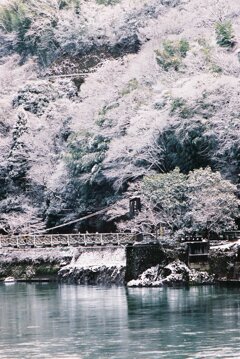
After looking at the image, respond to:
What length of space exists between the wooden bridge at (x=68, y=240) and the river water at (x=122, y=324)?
21.3 ft

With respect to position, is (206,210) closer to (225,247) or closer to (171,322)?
(225,247)

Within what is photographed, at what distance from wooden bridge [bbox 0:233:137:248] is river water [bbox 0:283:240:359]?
21.3ft

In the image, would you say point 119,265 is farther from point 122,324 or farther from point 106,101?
point 106,101

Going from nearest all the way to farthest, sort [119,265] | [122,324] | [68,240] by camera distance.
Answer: [122,324]
[119,265]
[68,240]

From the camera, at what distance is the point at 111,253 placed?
71188 mm

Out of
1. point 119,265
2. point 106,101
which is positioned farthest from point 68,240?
point 106,101

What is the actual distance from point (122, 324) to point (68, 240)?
89.3ft

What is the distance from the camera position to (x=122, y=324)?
4759cm

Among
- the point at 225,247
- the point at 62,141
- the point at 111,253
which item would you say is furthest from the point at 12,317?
the point at 62,141

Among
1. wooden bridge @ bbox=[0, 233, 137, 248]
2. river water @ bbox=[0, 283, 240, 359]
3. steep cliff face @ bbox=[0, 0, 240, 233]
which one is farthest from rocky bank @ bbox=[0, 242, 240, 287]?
steep cliff face @ bbox=[0, 0, 240, 233]

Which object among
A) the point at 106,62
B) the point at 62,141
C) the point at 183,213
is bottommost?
the point at 183,213

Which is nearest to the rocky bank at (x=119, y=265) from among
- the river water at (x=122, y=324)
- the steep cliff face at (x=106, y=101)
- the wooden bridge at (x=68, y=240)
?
the wooden bridge at (x=68, y=240)

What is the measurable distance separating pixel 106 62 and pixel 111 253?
33808mm

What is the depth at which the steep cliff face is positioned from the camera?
76188 millimetres
